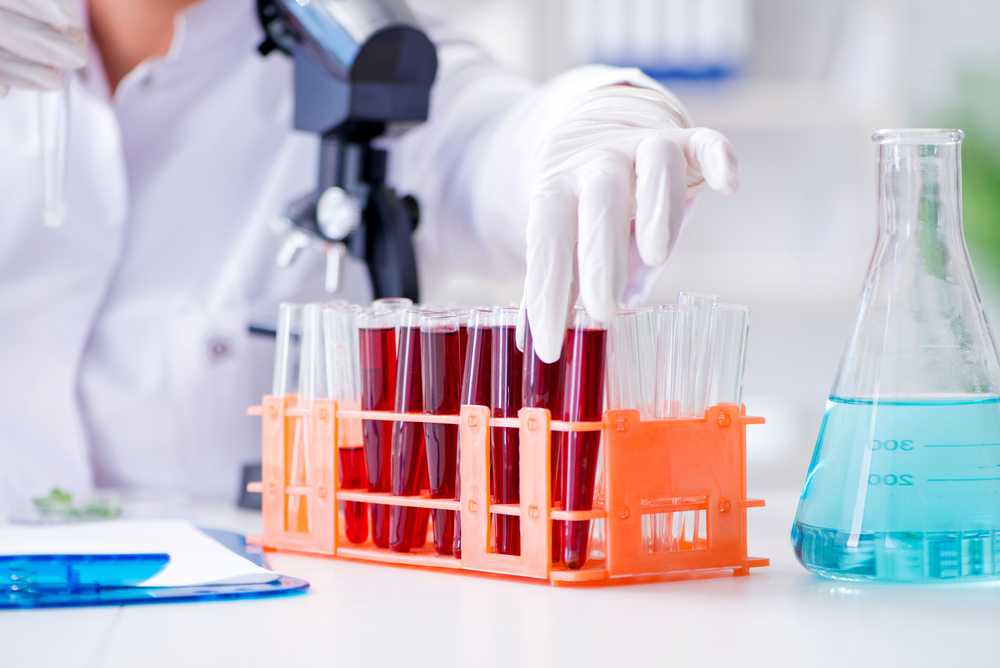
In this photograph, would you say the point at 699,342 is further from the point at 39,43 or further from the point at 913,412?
the point at 39,43

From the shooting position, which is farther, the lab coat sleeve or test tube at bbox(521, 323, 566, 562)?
the lab coat sleeve

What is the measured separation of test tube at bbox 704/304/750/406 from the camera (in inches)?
26.1

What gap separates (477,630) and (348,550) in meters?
0.21

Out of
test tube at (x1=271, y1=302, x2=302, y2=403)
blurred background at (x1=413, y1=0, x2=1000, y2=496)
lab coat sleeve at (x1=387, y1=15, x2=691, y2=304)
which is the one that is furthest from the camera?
blurred background at (x1=413, y1=0, x2=1000, y2=496)

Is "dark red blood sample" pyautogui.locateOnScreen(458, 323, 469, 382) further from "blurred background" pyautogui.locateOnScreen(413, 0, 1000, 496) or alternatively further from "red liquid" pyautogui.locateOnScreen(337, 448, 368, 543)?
"blurred background" pyautogui.locateOnScreen(413, 0, 1000, 496)

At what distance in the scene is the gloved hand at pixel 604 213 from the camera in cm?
61

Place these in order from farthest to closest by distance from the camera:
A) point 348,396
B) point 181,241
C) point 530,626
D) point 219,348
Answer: point 181,241 < point 219,348 < point 348,396 < point 530,626

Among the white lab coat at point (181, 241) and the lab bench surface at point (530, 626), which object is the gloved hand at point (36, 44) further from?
the lab bench surface at point (530, 626)

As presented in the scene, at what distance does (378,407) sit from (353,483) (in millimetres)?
69

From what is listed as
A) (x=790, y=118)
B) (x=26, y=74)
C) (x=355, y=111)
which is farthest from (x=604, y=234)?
(x=790, y=118)

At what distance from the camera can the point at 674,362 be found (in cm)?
66

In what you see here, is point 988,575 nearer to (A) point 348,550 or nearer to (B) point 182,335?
(A) point 348,550

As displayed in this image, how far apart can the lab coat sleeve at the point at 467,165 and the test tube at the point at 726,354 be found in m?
0.52

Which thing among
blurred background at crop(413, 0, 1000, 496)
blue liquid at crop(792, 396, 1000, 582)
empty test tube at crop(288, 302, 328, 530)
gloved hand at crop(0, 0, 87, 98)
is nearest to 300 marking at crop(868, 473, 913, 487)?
blue liquid at crop(792, 396, 1000, 582)
